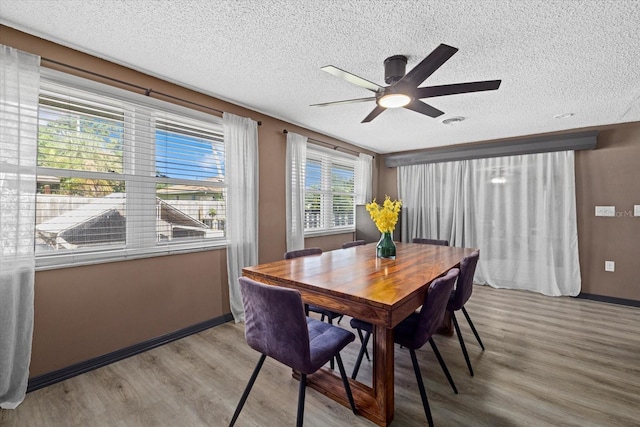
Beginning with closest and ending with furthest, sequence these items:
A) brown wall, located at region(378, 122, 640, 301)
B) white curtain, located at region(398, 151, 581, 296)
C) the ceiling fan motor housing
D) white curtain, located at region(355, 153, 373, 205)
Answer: the ceiling fan motor housing
brown wall, located at region(378, 122, 640, 301)
white curtain, located at region(398, 151, 581, 296)
white curtain, located at region(355, 153, 373, 205)

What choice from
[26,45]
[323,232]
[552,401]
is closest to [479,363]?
[552,401]

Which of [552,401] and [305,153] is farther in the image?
[305,153]

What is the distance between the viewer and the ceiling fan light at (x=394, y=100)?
1.97m

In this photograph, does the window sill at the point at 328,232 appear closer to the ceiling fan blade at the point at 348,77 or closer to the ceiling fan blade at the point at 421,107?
the ceiling fan blade at the point at 421,107

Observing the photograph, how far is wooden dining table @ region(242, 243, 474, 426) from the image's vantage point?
137 centimetres

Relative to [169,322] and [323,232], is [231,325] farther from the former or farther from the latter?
[323,232]

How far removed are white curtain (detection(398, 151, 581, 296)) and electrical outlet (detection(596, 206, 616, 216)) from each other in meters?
0.26

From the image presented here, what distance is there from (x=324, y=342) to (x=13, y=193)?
2139 mm

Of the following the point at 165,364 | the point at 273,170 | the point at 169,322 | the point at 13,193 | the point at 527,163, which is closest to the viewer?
the point at 13,193

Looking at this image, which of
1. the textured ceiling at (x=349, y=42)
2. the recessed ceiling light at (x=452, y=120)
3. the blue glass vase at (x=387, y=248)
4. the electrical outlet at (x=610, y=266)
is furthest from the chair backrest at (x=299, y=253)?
the electrical outlet at (x=610, y=266)

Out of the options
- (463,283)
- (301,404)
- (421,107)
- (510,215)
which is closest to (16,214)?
(301,404)

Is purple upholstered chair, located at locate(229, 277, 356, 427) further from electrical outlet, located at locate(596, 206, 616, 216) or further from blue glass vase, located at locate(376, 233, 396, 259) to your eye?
electrical outlet, located at locate(596, 206, 616, 216)

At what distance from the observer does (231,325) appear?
2965 millimetres

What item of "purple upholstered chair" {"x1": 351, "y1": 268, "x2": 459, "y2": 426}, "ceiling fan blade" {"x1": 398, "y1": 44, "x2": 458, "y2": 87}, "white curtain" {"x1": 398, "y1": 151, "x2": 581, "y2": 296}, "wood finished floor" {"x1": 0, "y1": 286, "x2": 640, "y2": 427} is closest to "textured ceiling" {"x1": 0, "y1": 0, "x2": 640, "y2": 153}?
"ceiling fan blade" {"x1": 398, "y1": 44, "x2": 458, "y2": 87}
